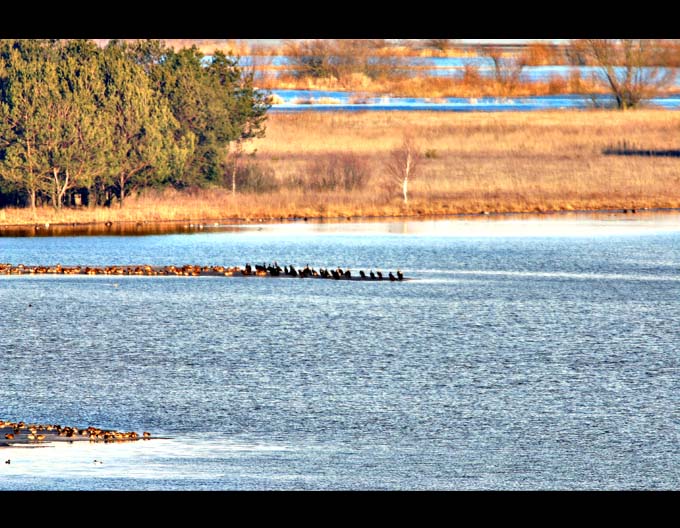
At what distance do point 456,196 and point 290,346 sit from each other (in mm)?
48791

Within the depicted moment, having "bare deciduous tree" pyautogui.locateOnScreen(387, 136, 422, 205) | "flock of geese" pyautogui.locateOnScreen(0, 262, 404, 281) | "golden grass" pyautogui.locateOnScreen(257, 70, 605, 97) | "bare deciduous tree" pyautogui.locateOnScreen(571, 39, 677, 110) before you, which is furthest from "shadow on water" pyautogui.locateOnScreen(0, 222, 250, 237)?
"golden grass" pyautogui.locateOnScreen(257, 70, 605, 97)

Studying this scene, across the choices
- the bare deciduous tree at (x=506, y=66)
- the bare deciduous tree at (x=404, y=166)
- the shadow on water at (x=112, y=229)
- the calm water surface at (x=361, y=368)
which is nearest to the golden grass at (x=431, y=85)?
the bare deciduous tree at (x=506, y=66)

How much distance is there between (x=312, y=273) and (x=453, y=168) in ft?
133

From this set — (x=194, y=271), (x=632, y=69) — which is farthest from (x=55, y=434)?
(x=632, y=69)

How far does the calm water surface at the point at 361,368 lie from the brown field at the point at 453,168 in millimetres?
14535

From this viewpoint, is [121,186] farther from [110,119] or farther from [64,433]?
[64,433]

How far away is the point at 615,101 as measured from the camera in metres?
120

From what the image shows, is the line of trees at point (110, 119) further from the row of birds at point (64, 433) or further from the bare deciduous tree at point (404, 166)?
the row of birds at point (64, 433)

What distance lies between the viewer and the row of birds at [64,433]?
22109 mm

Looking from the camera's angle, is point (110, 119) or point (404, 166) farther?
point (404, 166)

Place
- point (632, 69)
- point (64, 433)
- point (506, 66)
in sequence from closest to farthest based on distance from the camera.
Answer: point (64, 433), point (632, 69), point (506, 66)

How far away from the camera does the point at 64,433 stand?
73.7 feet

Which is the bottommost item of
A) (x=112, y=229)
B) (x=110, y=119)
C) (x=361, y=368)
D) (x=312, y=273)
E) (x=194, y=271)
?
(x=112, y=229)
